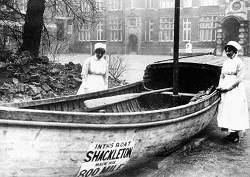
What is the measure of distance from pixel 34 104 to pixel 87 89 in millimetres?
2332

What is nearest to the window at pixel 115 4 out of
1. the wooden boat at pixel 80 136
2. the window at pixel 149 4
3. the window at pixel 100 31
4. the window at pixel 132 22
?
the window at pixel 132 22

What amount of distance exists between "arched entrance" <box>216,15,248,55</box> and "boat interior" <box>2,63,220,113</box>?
25820 millimetres

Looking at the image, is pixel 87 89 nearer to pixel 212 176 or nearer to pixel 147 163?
pixel 147 163

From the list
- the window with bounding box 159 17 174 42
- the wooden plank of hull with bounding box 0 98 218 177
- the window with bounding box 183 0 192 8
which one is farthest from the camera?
the window with bounding box 159 17 174 42

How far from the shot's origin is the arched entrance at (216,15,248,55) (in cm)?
3281

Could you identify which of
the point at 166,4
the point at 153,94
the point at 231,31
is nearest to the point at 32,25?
the point at 153,94

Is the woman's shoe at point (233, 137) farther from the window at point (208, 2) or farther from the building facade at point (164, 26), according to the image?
the window at point (208, 2)

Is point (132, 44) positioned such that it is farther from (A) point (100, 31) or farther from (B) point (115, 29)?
(A) point (100, 31)

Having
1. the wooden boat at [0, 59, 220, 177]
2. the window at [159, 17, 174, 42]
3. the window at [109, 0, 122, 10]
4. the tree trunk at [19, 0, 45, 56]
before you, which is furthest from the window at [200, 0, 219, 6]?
the wooden boat at [0, 59, 220, 177]

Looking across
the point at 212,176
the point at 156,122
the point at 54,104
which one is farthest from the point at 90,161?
the point at 212,176

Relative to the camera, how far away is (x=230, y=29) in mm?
34719

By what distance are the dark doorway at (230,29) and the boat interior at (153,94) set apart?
26.5 meters

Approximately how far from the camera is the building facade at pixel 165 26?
110 ft

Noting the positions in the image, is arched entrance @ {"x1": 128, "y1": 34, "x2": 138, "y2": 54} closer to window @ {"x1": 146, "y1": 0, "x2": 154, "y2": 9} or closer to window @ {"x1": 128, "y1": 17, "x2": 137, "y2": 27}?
window @ {"x1": 128, "y1": 17, "x2": 137, "y2": 27}
